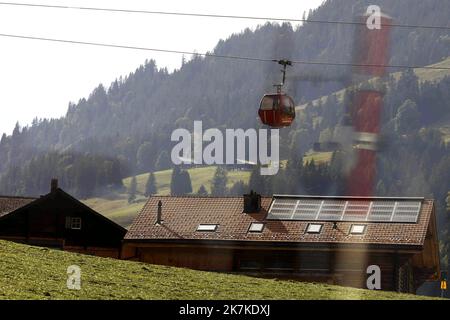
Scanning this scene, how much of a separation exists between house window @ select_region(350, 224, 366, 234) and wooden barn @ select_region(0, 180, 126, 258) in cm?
2157

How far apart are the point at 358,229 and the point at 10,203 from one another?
31.2 meters

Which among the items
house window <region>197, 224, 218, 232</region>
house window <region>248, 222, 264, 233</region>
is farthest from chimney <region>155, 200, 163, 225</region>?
house window <region>248, 222, 264, 233</region>

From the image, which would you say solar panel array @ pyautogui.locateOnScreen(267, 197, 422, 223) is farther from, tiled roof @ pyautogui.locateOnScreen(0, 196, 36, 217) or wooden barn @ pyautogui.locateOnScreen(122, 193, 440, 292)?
tiled roof @ pyautogui.locateOnScreen(0, 196, 36, 217)

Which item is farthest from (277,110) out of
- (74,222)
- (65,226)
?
(74,222)

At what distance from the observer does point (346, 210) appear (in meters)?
68.2

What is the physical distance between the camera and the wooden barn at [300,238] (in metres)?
62.6

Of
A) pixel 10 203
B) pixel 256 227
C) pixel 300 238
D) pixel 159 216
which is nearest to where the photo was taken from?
pixel 300 238

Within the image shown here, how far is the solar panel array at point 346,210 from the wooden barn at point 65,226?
53.3 ft

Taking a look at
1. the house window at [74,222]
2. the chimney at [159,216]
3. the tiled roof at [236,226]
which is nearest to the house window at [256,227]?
the tiled roof at [236,226]

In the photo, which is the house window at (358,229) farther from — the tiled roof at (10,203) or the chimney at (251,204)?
the tiled roof at (10,203)

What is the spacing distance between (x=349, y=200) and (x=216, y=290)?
37748mm

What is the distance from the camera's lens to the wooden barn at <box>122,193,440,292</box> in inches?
2463

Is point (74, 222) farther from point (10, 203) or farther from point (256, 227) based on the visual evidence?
point (256, 227)
